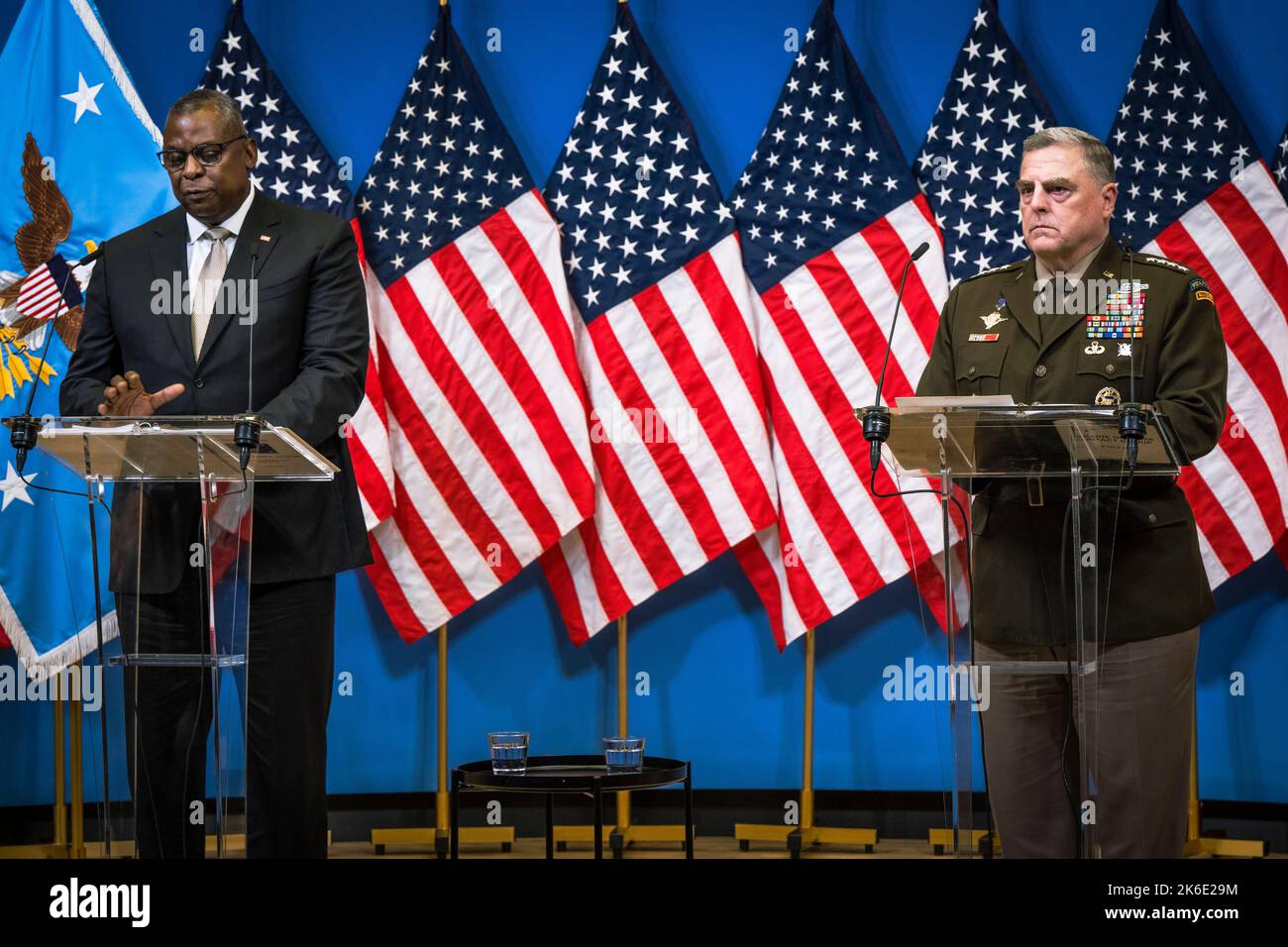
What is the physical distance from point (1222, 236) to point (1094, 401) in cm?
225

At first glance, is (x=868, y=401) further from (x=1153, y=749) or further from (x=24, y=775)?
(x=24, y=775)

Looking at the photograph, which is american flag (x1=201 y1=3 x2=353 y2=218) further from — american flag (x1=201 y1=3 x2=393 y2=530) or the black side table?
the black side table

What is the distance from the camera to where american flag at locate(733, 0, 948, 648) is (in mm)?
4922

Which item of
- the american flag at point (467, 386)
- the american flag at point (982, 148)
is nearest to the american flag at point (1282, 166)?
the american flag at point (982, 148)

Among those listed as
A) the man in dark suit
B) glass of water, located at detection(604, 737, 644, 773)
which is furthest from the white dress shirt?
glass of water, located at detection(604, 737, 644, 773)

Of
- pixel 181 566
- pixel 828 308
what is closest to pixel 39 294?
pixel 181 566

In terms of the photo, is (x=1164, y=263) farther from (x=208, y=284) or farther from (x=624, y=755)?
(x=208, y=284)

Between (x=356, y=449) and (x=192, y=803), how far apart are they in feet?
7.56

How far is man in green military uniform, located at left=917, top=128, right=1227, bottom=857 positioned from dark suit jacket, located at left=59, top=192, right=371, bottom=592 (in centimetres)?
124

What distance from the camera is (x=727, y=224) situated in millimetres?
5035

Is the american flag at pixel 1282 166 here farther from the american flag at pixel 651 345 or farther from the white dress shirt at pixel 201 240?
the white dress shirt at pixel 201 240

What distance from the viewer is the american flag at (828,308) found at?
194 inches

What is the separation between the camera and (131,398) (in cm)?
276
